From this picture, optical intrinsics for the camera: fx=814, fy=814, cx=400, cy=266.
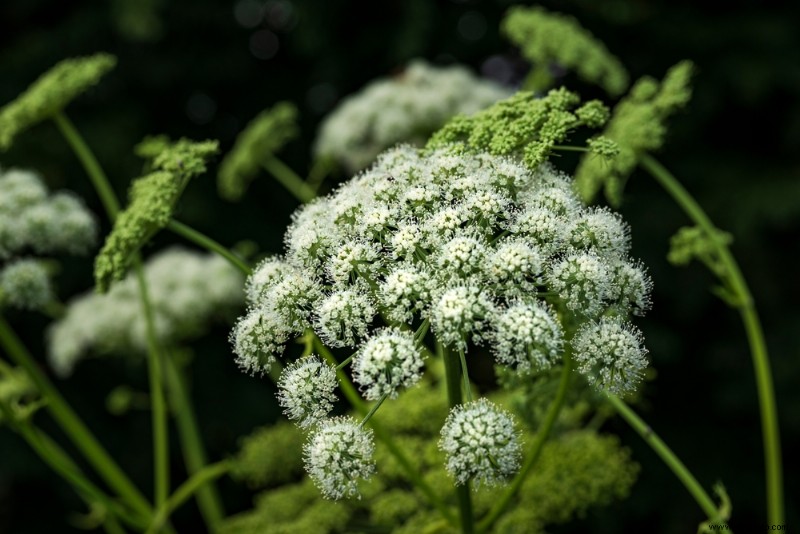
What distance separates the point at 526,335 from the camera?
135cm

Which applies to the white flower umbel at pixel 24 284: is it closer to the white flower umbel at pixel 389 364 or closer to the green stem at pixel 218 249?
the green stem at pixel 218 249

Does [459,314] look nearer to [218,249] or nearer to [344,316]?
[344,316]

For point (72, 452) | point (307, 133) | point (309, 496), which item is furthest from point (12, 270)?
point (307, 133)

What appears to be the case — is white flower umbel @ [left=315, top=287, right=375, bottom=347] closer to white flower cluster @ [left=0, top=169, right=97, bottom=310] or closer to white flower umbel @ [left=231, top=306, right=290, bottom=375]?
white flower umbel @ [left=231, top=306, right=290, bottom=375]

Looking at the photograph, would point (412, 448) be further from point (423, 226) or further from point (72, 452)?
point (72, 452)

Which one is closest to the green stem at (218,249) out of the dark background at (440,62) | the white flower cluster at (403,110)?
the white flower cluster at (403,110)

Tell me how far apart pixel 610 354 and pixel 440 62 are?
4.45 meters

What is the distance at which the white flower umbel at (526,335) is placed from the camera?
1.35 meters

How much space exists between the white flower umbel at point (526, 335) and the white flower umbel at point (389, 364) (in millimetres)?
143

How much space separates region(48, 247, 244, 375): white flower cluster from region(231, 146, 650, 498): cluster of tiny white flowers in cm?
148

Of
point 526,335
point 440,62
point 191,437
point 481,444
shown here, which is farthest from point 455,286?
point 440,62

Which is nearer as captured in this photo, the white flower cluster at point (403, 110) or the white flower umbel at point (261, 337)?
the white flower umbel at point (261, 337)

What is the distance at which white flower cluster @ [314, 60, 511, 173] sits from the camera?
11.3 feet

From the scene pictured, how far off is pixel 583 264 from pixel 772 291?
436 cm
